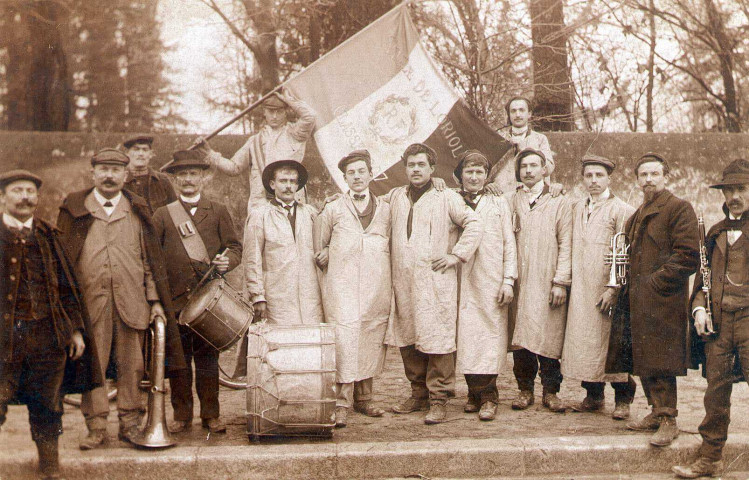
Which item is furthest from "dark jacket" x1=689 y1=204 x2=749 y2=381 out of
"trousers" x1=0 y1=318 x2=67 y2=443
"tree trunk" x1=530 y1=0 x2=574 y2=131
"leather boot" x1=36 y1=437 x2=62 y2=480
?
"tree trunk" x1=530 y1=0 x2=574 y2=131

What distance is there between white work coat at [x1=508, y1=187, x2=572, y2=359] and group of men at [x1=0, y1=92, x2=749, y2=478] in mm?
12

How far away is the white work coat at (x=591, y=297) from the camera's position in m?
5.71

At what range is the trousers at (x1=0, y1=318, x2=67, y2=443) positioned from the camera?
4.32 m

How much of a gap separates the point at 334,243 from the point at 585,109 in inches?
204

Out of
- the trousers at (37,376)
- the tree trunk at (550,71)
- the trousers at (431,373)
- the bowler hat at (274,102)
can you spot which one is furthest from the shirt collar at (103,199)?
the tree trunk at (550,71)

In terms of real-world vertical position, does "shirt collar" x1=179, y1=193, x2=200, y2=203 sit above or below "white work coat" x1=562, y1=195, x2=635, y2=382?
above

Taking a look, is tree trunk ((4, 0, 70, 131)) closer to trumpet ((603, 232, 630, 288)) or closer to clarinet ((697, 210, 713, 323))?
trumpet ((603, 232, 630, 288))

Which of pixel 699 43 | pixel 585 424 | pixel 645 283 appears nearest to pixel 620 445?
pixel 585 424

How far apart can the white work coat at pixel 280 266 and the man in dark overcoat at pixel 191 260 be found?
17 centimetres

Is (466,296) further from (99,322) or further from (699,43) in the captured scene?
(699,43)

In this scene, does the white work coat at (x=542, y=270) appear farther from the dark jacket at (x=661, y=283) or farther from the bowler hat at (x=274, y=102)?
the bowler hat at (x=274, y=102)

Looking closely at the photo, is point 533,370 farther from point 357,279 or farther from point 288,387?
point 288,387

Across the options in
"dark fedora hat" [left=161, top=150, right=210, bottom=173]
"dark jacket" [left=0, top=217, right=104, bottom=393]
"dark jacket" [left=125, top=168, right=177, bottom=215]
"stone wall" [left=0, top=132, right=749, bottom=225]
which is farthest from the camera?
"stone wall" [left=0, top=132, right=749, bottom=225]

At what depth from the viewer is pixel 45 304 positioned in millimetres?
4441
